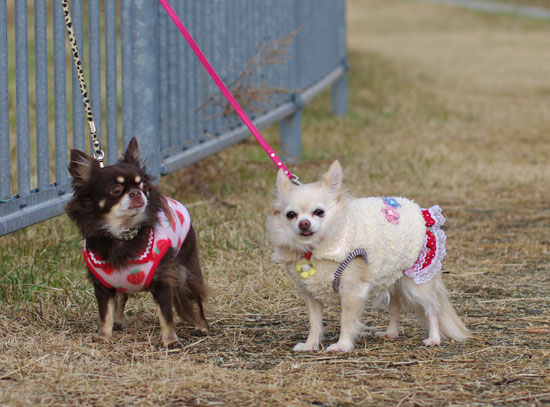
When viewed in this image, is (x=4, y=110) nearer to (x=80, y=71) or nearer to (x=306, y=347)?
(x=80, y=71)

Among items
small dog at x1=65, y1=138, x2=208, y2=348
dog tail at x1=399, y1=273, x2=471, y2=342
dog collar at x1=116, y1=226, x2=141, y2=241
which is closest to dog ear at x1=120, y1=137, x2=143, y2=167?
small dog at x1=65, y1=138, x2=208, y2=348

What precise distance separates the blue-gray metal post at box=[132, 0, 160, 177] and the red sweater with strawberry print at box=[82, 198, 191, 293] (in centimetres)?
159

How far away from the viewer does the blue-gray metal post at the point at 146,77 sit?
5215 millimetres

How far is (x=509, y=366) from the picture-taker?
3.53m

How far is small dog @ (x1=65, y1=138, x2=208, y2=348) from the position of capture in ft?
11.6

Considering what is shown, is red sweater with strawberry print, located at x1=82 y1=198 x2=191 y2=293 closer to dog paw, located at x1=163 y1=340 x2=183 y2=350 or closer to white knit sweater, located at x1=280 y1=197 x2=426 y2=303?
dog paw, located at x1=163 y1=340 x2=183 y2=350

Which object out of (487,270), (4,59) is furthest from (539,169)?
(4,59)

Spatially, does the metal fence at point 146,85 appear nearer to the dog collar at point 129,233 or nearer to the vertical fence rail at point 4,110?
the vertical fence rail at point 4,110

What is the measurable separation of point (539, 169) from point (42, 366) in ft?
21.6

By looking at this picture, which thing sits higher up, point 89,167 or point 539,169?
point 89,167

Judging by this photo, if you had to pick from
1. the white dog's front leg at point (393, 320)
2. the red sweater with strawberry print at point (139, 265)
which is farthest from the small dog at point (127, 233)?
the white dog's front leg at point (393, 320)

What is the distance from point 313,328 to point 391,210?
627 mm

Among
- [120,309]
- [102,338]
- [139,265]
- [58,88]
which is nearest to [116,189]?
[139,265]

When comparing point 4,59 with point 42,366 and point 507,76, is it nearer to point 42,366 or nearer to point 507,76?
point 42,366
